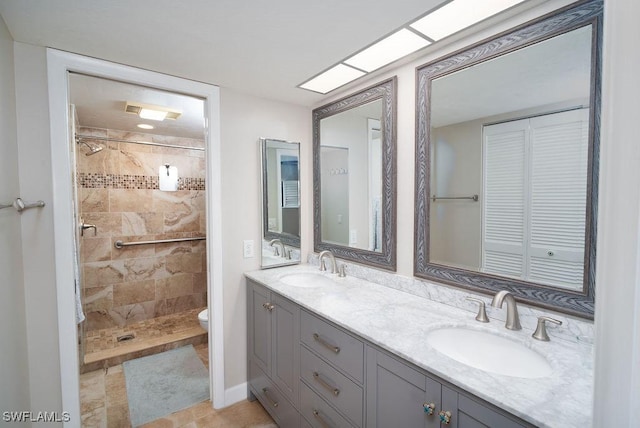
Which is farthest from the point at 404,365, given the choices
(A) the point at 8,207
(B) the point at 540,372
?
(A) the point at 8,207

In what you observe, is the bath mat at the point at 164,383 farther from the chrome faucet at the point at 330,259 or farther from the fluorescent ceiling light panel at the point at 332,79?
the fluorescent ceiling light panel at the point at 332,79


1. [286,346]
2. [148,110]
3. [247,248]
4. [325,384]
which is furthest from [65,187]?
[325,384]

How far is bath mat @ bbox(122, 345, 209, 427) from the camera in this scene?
6.86 feet

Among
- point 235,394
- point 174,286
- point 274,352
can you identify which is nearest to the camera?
point 274,352

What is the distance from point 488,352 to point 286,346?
1066mm

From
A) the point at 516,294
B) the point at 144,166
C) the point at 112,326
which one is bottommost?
the point at 112,326

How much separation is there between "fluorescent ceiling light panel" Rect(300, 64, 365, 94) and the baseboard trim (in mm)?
2257

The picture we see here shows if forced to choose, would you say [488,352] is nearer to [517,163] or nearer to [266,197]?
[517,163]

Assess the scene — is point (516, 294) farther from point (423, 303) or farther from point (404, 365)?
point (404, 365)

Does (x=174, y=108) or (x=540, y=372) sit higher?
(x=174, y=108)

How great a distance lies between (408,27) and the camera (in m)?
1.37

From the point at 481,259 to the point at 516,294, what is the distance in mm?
207

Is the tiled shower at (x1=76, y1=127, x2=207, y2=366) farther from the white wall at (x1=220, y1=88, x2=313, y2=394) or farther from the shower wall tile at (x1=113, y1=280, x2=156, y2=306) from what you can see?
the white wall at (x1=220, y1=88, x2=313, y2=394)

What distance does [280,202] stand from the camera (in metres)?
2.38
